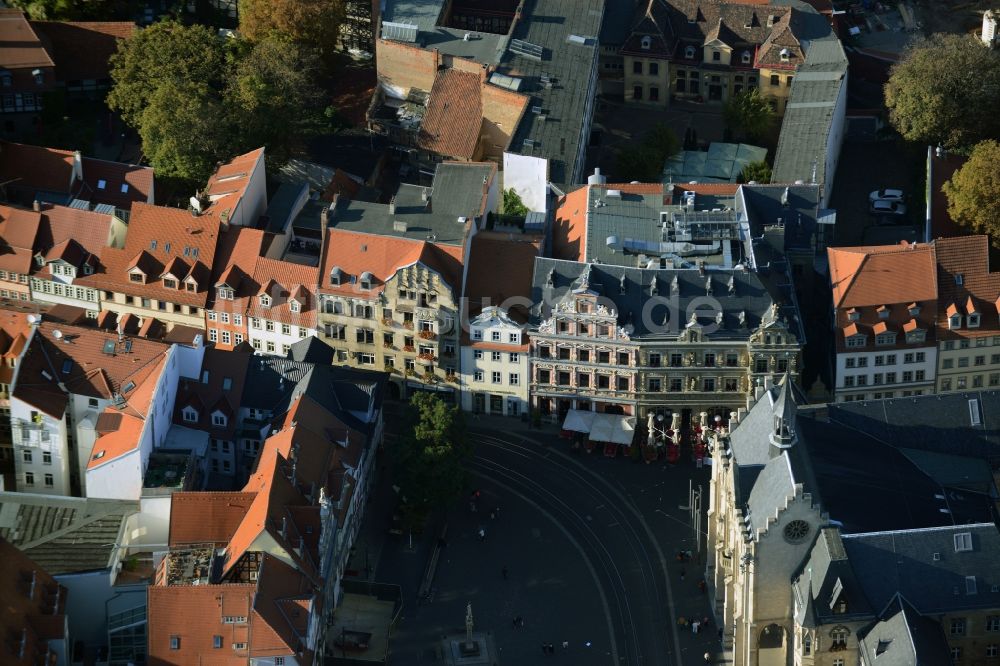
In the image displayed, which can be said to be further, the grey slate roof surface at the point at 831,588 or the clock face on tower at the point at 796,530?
the clock face on tower at the point at 796,530

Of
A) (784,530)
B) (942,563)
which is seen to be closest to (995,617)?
(942,563)

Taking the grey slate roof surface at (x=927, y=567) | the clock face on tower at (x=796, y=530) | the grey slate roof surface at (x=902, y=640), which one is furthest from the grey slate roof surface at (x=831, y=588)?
the grey slate roof surface at (x=902, y=640)

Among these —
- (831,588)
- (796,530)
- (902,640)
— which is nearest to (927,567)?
(902,640)

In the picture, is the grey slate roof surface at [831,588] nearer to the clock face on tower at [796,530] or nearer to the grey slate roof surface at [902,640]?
the clock face on tower at [796,530]

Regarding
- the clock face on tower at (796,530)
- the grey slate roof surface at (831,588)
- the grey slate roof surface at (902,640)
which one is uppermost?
the clock face on tower at (796,530)

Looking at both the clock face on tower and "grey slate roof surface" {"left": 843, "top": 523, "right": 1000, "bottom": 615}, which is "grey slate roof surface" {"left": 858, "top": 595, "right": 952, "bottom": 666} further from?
the clock face on tower

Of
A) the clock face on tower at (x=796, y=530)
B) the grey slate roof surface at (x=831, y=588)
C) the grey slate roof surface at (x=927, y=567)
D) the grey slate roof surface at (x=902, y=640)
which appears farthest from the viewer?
the clock face on tower at (x=796, y=530)

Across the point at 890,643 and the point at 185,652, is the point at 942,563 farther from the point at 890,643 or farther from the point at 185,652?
the point at 185,652

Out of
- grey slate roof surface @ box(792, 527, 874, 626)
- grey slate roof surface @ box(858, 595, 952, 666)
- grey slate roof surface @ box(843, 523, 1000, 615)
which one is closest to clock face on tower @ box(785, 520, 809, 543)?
grey slate roof surface @ box(792, 527, 874, 626)

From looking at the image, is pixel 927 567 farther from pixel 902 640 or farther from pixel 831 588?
pixel 831 588
